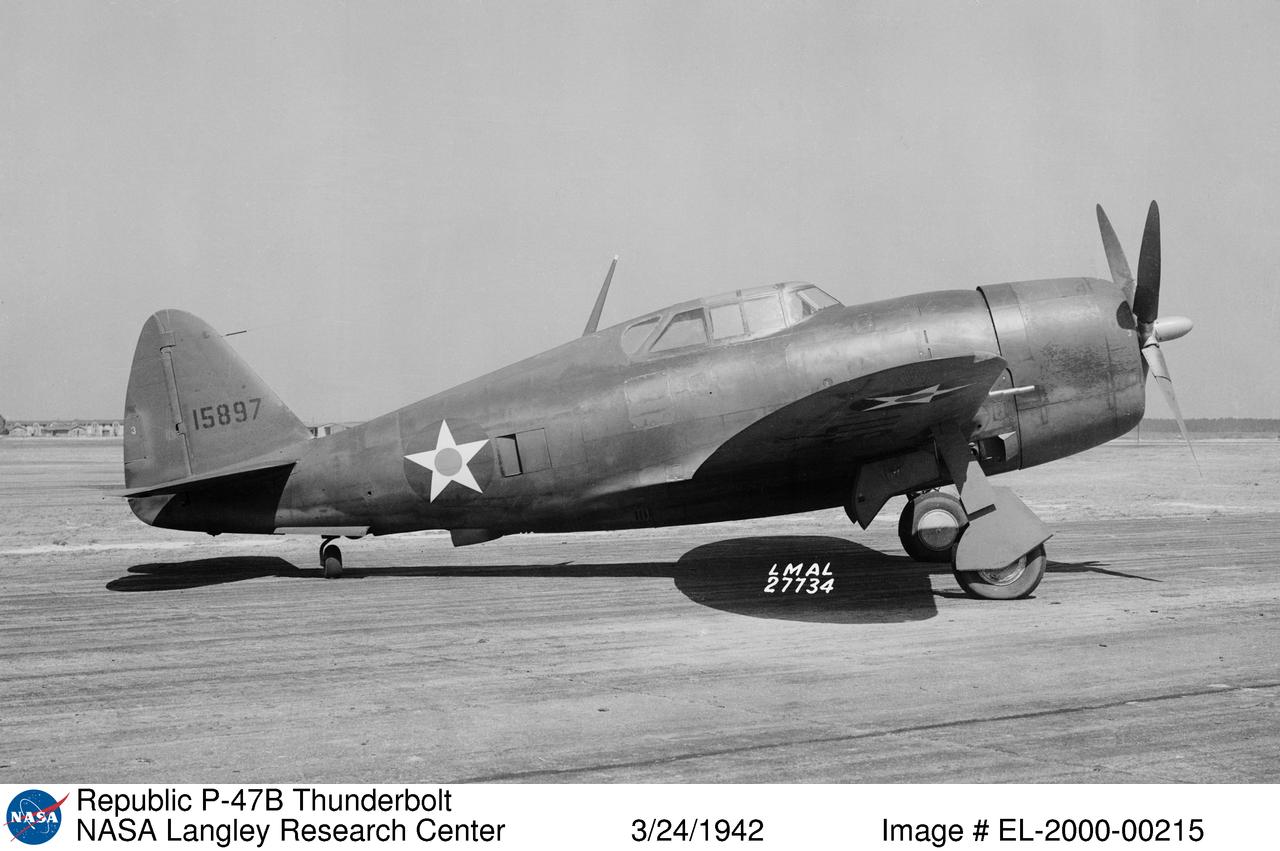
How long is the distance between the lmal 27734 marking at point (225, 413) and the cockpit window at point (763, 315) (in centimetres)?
569

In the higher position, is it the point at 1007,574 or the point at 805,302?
the point at 805,302

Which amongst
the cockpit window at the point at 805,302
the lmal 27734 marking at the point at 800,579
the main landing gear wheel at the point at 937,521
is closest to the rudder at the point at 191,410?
the lmal 27734 marking at the point at 800,579

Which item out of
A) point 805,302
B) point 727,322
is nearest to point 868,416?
point 805,302

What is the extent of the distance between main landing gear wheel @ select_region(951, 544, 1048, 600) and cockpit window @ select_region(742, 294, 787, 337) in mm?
2907

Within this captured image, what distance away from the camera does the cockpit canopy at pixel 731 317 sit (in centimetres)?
1000

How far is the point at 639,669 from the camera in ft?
22.8

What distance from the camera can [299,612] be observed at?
9461 millimetres

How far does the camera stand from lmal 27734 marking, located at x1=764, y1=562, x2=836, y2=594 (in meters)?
10.4

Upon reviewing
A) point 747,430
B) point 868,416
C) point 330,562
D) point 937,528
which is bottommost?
point 937,528

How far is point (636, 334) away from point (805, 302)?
175 cm

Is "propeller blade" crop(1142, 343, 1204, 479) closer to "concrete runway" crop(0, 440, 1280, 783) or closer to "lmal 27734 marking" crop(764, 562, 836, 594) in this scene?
"concrete runway" crop(0, 440, 1280, 783)

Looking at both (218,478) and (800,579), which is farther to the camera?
(800,579)
